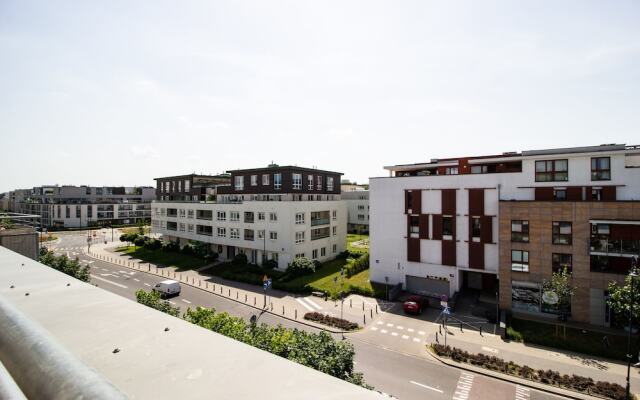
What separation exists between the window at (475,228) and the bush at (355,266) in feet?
53.7

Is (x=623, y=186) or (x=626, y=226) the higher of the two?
(x=623, y=186)

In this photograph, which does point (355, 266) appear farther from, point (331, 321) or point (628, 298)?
point (628, 298)

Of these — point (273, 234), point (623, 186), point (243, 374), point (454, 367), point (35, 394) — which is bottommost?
point (454, 367)

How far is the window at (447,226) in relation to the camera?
38.4 m

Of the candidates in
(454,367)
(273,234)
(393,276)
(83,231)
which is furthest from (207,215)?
(83,231)

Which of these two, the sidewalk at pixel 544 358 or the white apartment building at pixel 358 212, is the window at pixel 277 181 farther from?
the white apartment building at pixel 358 212

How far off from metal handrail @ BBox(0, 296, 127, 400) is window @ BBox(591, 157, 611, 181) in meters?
40.7

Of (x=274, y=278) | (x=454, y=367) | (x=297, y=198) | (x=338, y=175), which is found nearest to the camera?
(x=454, y=367)

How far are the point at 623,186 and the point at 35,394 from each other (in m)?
41.3

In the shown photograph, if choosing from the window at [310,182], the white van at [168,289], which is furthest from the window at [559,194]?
the white van at [168,289]

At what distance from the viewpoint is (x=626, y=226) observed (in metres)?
29.5

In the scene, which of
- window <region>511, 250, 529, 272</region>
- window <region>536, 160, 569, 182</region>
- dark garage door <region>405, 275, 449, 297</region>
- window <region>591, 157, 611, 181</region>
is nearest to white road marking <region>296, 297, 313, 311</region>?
dark garage door <region>405, 275, 449, 297</region>

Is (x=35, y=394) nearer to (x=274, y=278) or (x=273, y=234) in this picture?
(x=274, y=278)

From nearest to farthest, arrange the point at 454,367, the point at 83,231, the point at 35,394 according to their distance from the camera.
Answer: the point at 35,394
the point at 454,367
the point at 83,231
